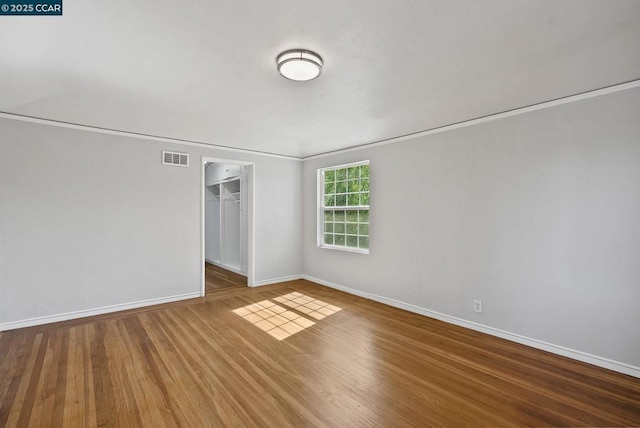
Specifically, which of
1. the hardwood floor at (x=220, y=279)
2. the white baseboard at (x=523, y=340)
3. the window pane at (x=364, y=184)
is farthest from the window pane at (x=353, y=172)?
the hardwood floor at (x=220, y=279)

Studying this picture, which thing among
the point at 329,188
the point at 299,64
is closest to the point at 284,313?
the point at 329,188

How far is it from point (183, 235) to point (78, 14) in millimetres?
3299

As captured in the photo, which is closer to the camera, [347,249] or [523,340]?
[523,340]

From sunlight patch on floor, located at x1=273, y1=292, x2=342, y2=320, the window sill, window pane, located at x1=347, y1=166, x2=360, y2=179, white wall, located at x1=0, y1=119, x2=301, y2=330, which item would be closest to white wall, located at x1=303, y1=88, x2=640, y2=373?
the window sill

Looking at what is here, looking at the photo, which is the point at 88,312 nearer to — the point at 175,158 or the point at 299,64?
the point at 175,158

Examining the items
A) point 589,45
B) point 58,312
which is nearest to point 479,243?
point 589,45

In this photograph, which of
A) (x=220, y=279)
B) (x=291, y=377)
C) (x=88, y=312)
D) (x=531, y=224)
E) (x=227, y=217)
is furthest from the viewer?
(x=227, y=217)

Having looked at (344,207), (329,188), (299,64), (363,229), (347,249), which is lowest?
(347,249)

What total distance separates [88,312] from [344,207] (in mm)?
3966

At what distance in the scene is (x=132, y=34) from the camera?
2.04 m

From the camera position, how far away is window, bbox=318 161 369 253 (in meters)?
4.90

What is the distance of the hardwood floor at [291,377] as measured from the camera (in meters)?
2.01

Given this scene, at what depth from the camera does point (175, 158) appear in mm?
4559

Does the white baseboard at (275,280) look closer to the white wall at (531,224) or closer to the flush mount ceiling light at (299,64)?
the white wall at (531,224)
